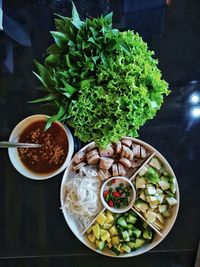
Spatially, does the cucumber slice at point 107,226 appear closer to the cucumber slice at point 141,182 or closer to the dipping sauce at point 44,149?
the cucumber slice at point 141,182

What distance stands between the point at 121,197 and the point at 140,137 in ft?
0.82

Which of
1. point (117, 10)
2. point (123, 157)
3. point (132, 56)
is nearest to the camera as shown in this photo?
point (132, 56)

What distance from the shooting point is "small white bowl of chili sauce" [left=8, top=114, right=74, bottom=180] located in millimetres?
1350

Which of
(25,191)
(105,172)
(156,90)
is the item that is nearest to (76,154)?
(105,172)

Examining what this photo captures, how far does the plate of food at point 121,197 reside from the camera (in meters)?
1.35

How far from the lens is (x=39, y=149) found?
1377 millimetres

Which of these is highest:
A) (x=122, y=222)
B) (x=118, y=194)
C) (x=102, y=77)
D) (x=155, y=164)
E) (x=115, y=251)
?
(x=102, y=77)

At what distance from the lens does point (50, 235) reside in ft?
4.68

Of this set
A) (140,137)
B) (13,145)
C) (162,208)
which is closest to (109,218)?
(162,208)

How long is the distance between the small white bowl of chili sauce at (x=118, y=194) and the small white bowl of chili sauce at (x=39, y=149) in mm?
206

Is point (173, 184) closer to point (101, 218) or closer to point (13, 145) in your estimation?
point (101, 218)

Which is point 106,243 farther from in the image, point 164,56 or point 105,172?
point 164,56

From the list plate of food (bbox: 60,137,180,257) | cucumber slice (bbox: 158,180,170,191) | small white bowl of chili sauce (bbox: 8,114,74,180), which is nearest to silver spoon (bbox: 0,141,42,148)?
small white bowl of chili sauce (bbox: 8,114,74,180)

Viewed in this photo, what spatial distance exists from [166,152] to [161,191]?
16 cm
